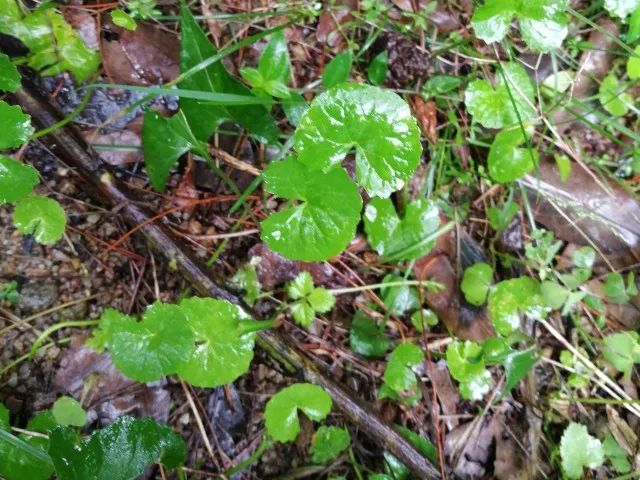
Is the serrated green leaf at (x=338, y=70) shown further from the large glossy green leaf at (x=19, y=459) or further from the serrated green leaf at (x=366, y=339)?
the large glossy green leaf at (x=19, y=459)

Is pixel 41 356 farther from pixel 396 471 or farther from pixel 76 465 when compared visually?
pixel 396 471

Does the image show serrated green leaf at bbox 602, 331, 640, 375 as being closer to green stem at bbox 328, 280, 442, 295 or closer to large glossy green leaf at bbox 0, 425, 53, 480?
green stem at bbox 328, 280, 442, 295

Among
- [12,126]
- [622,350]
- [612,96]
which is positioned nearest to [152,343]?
[12,126]

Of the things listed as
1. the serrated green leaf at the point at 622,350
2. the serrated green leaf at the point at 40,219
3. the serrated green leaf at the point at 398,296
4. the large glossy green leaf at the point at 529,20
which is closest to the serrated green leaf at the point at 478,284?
the serrated green leaf at the point at 398,296

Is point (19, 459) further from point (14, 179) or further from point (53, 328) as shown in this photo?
point (14, 179)

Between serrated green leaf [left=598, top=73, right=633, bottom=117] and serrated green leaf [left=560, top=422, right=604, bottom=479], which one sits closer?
serrated green leaf [left=560, top=422, right=604, bottom=479]

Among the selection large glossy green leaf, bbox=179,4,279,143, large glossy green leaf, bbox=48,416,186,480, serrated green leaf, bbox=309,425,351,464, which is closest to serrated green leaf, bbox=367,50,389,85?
large glossy green leaf, bbox=179,4,279,143
